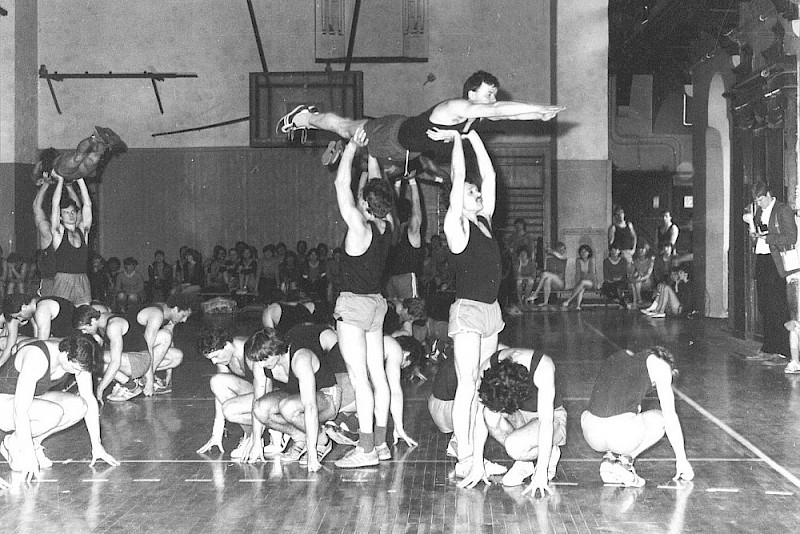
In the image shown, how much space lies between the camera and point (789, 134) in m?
9.07

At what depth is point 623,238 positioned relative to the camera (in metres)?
15.1

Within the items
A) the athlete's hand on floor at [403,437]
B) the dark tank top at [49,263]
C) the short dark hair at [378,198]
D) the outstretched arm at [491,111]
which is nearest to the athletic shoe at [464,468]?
the athlete's hand on floor at [403,437]

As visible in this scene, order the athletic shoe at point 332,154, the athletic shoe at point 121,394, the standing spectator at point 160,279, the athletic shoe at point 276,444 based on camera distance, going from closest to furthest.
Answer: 1. the athletic shoe at point 276,444
2. the athletic shoe at point 332,154
3. the athletic shoe at point 121,394
4. the standing spectator at point 160,279

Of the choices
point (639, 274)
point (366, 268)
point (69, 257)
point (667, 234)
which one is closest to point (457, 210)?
point (366, 268)

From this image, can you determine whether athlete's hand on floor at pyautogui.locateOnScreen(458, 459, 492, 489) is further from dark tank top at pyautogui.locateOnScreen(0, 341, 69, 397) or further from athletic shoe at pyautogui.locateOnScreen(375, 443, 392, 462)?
dark tank top at pyautogui.locateOnScreen(0, 341, 69, 397)

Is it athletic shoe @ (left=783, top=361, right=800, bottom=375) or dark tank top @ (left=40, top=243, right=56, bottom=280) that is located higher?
dark tank top @ (left=40, top=243, right=56, bottom=280)

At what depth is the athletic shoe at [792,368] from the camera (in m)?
8.23

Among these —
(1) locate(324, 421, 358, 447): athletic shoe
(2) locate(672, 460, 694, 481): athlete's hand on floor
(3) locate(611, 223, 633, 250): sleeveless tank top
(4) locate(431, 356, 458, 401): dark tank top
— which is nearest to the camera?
(2) locate(672, 460, 694, 481): athlete's hand on floor

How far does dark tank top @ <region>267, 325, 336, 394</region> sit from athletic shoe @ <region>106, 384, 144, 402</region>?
2114mm

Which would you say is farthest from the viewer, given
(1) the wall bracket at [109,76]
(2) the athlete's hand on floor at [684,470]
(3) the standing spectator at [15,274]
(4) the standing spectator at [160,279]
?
(1) the wall bracket at [109,76]

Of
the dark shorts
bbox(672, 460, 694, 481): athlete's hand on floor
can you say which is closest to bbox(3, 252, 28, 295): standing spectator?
the dark shorts

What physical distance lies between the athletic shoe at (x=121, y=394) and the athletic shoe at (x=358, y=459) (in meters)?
2.65

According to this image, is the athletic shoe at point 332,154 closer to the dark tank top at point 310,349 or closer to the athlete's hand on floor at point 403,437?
the dark tank top at point 310,349

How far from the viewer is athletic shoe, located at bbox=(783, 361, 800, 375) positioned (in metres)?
8.23
